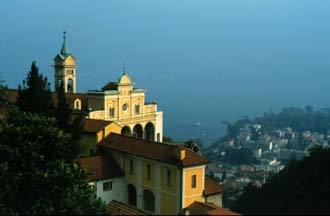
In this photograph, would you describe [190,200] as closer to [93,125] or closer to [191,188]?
[191,188]

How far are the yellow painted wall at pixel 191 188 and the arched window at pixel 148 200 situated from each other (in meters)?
2.55

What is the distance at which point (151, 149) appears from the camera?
2609cm

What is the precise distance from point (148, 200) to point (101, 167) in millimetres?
2632

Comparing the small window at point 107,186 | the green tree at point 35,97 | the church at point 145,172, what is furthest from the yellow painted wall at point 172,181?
the green tree at point 35,97

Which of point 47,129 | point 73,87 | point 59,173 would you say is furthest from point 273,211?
point 73,87

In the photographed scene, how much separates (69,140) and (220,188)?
786 cm

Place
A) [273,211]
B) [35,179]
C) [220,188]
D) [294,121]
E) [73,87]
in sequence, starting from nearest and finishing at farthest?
[273,211], [35,179], [220,188], [73,87], [294,121]

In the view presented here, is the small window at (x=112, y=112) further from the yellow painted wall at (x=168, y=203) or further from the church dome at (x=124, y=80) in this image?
the yellow painted wall at (x=168, y=203)

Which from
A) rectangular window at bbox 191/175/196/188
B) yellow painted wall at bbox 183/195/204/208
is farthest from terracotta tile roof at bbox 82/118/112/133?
yellow painted wall at bbox 183/195/204/208

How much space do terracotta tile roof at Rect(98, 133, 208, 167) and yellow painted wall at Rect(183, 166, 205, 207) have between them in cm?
32

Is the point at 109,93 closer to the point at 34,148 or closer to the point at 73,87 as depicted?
the point at 73,87

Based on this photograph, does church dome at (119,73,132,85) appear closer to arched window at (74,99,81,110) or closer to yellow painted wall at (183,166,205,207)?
arched window at (74,99,81,110)

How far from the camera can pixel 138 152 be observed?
26375 millimetres

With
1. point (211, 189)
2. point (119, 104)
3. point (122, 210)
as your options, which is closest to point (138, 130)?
point (119, 104)
